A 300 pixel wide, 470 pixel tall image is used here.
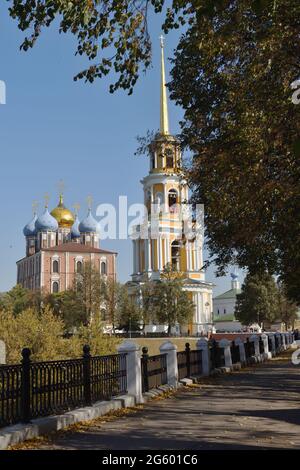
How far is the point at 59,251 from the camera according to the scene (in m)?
112

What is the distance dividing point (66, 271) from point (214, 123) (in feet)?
320

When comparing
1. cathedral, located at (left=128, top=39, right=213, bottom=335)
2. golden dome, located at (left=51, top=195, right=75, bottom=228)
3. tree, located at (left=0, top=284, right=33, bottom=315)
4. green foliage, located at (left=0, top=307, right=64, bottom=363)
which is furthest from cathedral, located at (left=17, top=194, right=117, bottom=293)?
green foliage, located at (left=0, top=307, right=64, bottom=363)

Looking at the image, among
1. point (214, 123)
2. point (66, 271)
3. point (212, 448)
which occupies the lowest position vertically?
point (212, 448)

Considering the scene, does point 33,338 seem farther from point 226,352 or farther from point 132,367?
point 226,352

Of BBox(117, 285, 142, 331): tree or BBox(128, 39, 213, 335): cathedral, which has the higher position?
BBox(128, 39, 213, 335): cathedral

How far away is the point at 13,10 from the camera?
807 centimetres

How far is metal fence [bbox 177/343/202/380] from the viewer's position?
18.2 m

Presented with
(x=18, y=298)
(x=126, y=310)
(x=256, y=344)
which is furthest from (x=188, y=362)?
(x=18, y=298)

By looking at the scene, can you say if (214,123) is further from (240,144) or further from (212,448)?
(212,448)

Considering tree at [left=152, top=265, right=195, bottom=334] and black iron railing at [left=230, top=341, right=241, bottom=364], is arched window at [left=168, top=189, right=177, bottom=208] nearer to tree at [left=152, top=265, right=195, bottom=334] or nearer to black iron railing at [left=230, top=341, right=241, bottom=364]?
tree at [left=152, top=265, right=195, bottom=334]

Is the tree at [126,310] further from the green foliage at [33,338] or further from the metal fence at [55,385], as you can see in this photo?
the metal fence at [55,385]

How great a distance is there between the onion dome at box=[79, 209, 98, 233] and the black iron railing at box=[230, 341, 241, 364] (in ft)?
320
